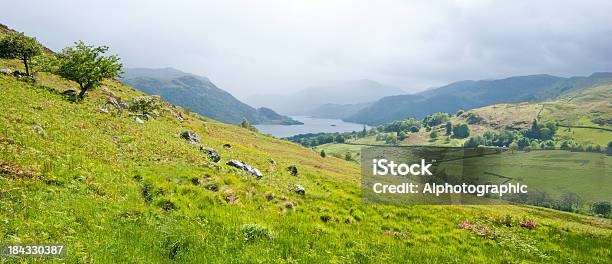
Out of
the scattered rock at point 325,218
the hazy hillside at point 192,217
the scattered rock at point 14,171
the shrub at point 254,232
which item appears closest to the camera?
the hazy hillside at point 192,217

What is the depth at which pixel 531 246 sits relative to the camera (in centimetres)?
1952

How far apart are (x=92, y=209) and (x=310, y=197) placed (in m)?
15.9

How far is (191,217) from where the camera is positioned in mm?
16875

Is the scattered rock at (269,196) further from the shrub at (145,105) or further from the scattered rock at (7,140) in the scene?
the shrub at (145,105)

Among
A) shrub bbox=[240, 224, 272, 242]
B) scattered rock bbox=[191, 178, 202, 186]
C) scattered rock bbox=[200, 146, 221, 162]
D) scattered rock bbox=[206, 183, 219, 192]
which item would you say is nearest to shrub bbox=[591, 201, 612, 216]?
scattered rock bbox=[200, 146, 221, 162]

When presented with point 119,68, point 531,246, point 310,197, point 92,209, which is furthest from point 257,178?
point 119,68

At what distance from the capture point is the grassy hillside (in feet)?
42.5

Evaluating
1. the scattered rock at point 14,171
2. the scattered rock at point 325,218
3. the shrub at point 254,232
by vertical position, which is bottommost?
the scattered rock at point 325,218

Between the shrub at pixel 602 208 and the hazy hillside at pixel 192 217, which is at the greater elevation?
the hazy hillside at pixel 192 217

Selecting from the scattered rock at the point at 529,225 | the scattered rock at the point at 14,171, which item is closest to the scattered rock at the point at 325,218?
the scattered rock at the point at 529,225

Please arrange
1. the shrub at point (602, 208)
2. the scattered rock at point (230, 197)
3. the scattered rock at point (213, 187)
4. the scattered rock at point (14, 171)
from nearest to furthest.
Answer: the scattered rock at point (14, 171), the scattered rock at point (230, 197), the scattered rock at point (213, 187), the shrub at point (602, 208)

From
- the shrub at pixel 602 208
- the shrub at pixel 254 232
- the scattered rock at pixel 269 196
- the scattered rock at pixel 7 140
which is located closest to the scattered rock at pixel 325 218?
the scattered rock at pixel 269 196

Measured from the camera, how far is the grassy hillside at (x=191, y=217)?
510 inches

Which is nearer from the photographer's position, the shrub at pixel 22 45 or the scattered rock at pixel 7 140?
the scattered rock at pixel 7 140
